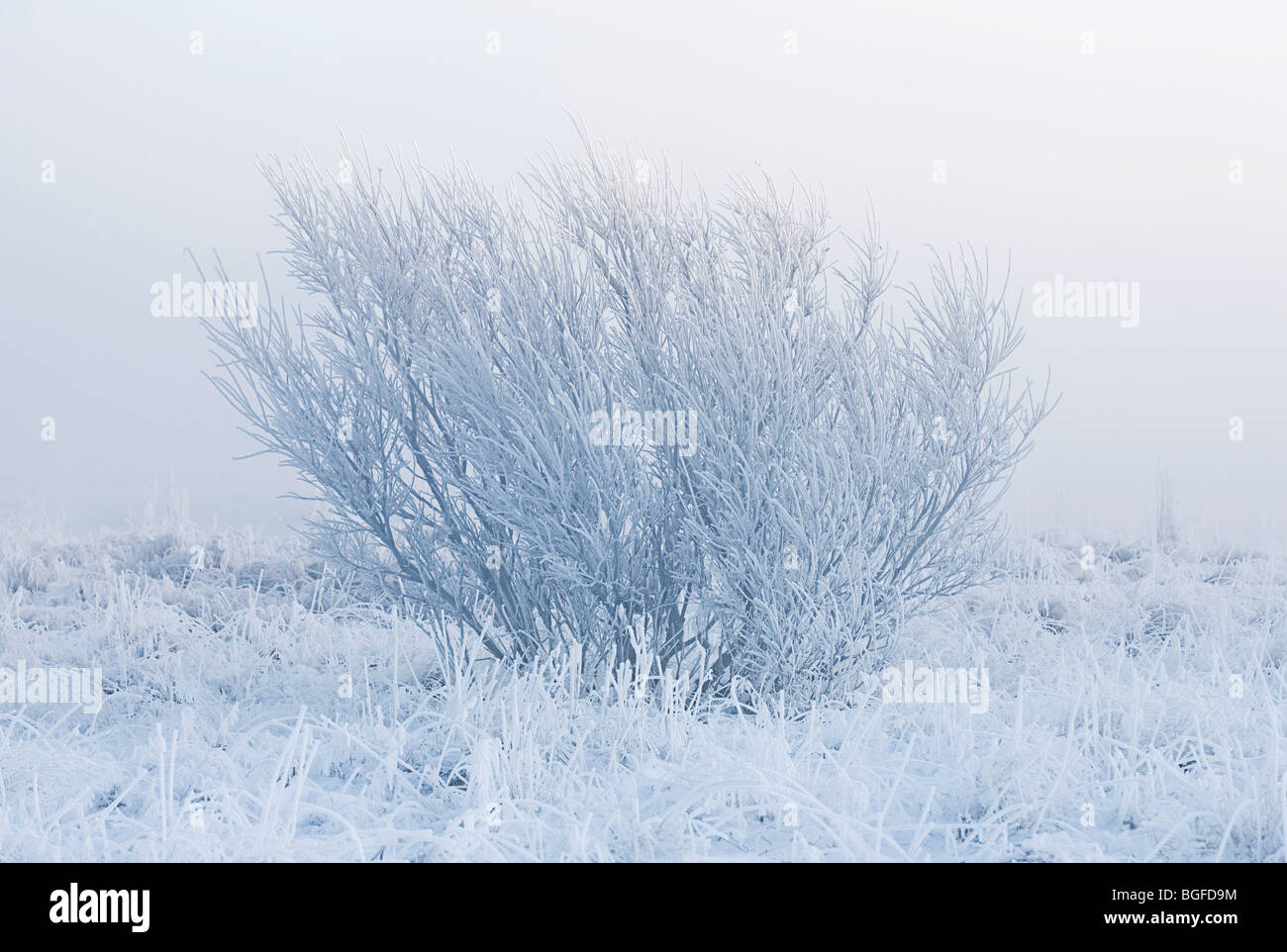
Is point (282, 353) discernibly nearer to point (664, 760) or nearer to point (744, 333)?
point (744, 333)

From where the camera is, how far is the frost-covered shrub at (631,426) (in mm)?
5211

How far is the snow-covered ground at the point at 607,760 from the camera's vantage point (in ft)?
12.3

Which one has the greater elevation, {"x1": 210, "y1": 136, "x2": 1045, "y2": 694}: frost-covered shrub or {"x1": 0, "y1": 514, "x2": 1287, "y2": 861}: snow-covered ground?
{"x1": 210, "y1": 136, "x2": 1045, "y2": 694}: frost-covered shrub

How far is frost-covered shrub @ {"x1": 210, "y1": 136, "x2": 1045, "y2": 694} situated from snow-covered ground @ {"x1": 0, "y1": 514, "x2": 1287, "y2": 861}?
0.47 meters

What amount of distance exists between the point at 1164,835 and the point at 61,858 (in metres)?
3.83

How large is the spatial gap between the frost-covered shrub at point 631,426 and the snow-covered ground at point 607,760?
0.47m

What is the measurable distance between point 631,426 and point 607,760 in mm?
1649

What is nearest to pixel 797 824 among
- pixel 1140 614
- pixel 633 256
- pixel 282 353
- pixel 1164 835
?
pixel 1164 835

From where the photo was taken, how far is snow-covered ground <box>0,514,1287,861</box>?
374 cm

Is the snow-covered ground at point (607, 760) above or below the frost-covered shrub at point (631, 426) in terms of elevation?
below

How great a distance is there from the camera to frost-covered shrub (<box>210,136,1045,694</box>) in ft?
17.1

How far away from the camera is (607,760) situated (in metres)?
4.50

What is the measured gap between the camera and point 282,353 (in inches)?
227

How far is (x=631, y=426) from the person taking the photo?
5.30 m
